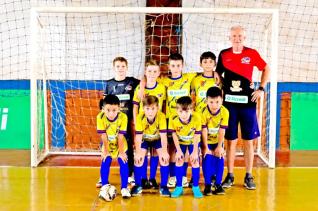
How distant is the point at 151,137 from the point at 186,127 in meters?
0.44

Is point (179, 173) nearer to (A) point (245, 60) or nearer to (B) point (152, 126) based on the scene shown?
(B) point (152, 126)

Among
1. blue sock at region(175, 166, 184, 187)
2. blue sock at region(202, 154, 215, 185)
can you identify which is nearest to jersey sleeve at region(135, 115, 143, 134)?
blue sock at region(175, 166, 184, 187)

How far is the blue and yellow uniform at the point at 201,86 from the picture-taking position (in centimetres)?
590

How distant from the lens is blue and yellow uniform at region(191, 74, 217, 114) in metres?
5.90

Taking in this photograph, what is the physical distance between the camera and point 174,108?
19.1 feet

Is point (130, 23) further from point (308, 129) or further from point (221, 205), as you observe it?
point (221, 205)

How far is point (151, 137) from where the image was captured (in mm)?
5668

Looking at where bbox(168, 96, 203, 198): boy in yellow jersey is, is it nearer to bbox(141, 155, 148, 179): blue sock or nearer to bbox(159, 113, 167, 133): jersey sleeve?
bbox(159, 113, 167, 133): jersey sleeve

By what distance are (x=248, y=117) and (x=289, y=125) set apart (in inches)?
127

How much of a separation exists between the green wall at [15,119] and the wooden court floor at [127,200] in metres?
1.93

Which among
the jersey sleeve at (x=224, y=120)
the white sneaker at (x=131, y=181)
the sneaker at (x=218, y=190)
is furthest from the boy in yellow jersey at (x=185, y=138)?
the white sneaker at (x=131, y=181)

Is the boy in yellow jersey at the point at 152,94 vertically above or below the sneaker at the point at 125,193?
above

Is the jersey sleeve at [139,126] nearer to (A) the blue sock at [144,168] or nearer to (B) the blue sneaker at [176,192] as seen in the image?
(A) the blue sock at [144,168]

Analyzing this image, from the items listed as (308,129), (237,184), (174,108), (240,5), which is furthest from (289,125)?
(174,108)
